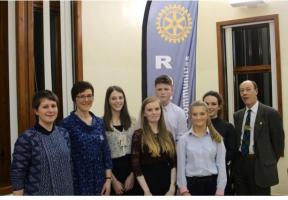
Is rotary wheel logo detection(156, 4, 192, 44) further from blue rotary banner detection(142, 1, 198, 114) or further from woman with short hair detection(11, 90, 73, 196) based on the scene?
woman with short hair detection(11, 90, 73, 196)

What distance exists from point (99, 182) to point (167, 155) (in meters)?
0.50

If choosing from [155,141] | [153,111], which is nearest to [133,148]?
[155,141]

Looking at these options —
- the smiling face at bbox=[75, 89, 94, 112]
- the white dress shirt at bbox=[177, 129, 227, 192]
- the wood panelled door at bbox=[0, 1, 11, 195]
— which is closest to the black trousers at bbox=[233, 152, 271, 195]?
the white dress shirt at bbox=[177, 129, 227, 192]

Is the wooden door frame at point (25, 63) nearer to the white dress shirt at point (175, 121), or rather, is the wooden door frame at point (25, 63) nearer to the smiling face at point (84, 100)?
the smiling face at point (84, 100)

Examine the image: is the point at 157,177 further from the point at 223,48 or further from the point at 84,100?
the point at 223,48

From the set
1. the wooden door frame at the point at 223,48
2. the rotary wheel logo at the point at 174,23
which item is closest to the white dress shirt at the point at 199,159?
the rotary wheel logo at the point at 174,23

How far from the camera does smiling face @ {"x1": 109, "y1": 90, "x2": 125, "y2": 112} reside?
2.84 m

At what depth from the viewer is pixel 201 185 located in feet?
8.90

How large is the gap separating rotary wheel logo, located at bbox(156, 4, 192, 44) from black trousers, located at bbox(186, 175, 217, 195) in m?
2.06

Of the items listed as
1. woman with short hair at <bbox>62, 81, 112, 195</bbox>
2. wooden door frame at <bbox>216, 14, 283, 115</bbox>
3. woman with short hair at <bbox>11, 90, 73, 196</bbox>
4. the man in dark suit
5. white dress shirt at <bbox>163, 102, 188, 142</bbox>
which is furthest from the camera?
wooden door frame at <bbox>216, 14, 283, 115</bbox>

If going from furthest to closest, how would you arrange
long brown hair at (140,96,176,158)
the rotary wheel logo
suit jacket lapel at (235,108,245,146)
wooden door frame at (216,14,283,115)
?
wooden door frame at (216,14,283,115)
the rotary wheel logo
suit jacket lapel at (235,108,245,146)
long brown hair at (140,96,176,158)

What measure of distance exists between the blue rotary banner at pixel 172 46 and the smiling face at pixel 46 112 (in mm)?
1980

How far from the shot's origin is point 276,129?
3234mm

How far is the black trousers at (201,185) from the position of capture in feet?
8.90
